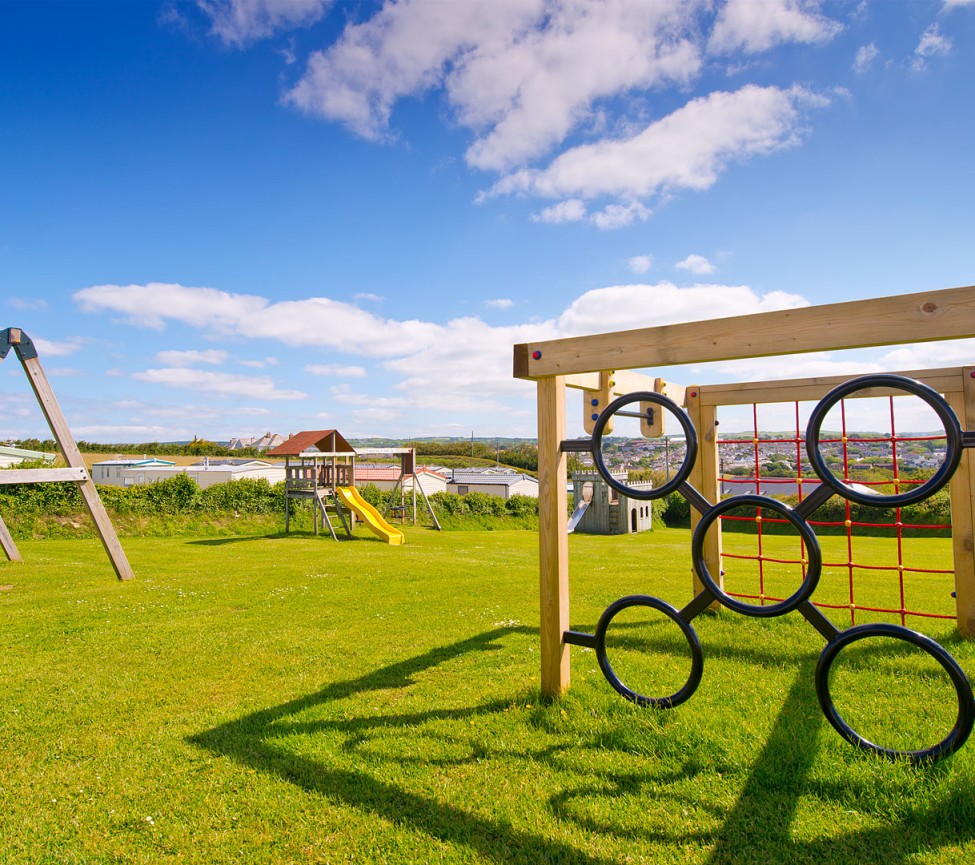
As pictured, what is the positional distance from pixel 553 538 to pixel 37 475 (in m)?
7.79

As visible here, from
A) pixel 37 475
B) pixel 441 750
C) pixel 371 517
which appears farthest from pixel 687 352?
pixel 371 517

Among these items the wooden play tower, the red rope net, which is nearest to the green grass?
the red rope net

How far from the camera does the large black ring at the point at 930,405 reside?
7.73ft

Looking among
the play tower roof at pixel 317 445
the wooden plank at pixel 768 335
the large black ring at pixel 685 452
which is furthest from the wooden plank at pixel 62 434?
the play tower roof at pixel 317 445

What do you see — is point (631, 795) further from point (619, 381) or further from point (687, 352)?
point (619, 381)

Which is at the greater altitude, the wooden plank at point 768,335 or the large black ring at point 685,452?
the wooden plank at point 768,335

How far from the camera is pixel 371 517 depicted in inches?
649

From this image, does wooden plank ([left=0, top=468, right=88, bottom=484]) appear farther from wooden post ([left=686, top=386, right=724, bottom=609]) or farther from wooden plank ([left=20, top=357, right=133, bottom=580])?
wooden post ([left=686, top=386, right=724, bottom=609])

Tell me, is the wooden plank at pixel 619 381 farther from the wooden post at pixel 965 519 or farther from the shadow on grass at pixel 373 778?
the wooden post at pixel 965 519

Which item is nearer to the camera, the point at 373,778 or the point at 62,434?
the point at 373,778

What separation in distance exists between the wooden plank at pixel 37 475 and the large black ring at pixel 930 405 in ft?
29.6

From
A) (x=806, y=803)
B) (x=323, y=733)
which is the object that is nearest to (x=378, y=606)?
(x=323, y=733)

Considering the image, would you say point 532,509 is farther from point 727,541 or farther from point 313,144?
point 313,144

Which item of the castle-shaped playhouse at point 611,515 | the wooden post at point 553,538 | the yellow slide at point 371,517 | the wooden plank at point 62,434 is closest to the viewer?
the wooden post at point 553,538
